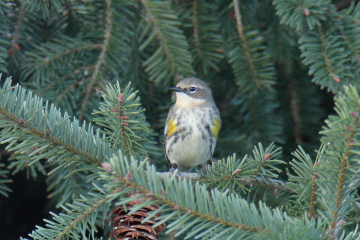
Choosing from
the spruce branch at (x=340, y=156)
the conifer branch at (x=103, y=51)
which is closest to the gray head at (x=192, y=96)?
the conifer branch at (x=103, y=51)

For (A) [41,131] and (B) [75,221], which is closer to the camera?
(A) [41,131]

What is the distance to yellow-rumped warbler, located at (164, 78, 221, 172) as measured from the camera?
3281 mm

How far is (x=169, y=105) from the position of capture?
2922 millimetres

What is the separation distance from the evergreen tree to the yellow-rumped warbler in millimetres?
110

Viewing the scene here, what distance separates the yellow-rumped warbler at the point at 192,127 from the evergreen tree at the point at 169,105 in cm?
11

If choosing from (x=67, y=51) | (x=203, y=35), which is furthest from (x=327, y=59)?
(x=67, y=51)

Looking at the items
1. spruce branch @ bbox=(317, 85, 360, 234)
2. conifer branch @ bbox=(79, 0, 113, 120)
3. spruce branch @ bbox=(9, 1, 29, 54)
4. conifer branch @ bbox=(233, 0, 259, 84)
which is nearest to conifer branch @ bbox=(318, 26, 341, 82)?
conifer branch @ bbox=(233, 0, 259, 84)

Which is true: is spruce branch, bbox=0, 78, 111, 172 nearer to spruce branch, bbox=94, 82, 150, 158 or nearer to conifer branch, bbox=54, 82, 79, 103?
spruce branch, bbox=94, 82, 150, 158

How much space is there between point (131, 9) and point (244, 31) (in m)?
0.76

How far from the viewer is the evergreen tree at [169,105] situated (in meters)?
1.25

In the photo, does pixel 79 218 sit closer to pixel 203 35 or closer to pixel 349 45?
pixel 203 35

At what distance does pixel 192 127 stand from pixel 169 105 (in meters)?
0.57

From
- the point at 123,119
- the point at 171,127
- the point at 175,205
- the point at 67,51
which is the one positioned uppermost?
the point at 67,51

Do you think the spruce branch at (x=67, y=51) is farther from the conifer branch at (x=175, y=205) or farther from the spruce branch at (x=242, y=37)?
the conifer branch at (x=175, y=205)
